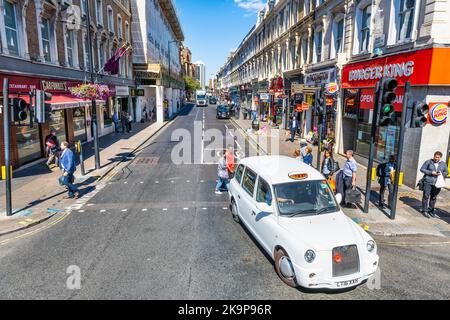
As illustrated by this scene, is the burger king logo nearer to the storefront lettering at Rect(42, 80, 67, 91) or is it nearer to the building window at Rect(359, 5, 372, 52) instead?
the building window at Rect(359, 5, 372, 52)

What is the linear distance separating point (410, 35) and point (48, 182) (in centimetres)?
1539

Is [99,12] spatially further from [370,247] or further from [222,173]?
[370,247]

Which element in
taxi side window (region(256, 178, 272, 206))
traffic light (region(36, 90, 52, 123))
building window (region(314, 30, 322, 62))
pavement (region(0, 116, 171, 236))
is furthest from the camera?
building window (region(314, 30, 322, 62))

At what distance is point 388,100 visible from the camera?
7.83 metres

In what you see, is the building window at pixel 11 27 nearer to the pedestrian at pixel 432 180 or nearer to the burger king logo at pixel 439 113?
the pedestrian at pixel 432 180

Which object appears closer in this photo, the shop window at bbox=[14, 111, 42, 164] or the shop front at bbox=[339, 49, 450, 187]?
the shop front at bbox=[339, 49, 450, 187]

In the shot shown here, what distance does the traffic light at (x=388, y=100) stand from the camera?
7.75 metres

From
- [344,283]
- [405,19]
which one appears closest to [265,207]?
[344,283]

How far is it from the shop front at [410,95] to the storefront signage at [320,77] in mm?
2355

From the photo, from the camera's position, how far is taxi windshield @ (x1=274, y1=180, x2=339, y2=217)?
5.84 m

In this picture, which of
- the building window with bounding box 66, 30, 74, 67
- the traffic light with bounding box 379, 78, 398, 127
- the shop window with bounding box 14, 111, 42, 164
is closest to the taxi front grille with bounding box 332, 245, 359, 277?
the traffic light with bounding box 379, 78, 398, 127

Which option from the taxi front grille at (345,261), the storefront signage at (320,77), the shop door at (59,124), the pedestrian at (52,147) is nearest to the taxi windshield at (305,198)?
the taxi front grille at (345,261)

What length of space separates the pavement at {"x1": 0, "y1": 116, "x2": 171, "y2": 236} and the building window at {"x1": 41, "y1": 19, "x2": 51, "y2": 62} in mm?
5691
